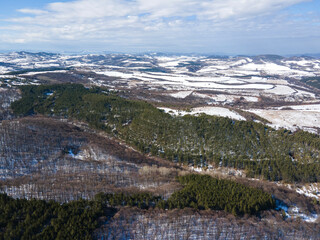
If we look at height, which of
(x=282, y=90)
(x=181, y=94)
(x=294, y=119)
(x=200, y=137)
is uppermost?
(x=282, y=90)

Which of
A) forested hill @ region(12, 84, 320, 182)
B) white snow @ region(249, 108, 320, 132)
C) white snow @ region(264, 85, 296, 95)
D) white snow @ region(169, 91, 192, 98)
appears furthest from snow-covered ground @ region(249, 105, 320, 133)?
white snow @ region(264, 85, 296, 95)

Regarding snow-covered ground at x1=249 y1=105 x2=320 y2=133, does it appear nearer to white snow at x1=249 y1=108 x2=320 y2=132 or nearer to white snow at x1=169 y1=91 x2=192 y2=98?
white snow at x1=249 y1=108 x2=320 y2=132

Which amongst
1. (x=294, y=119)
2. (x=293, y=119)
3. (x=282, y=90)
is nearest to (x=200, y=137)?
(x=293, y=119)

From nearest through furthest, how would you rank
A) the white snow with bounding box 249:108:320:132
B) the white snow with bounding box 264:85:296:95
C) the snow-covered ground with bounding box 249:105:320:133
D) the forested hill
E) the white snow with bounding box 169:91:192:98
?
the forested hill, the snow-covered ground with bounding box 249:105:320:133, the white snow with bounding box 249:108:320:132, the white snow with bounding box 169:91:192:98, the white snow with bounding box 264:85:296:95

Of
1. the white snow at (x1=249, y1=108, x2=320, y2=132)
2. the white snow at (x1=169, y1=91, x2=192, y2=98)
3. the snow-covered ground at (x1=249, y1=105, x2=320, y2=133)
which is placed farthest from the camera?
the white snow at (x1=169, y1=91, x2=192, y2=98)

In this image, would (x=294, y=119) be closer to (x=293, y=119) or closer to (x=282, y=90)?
(x=293, y=119)

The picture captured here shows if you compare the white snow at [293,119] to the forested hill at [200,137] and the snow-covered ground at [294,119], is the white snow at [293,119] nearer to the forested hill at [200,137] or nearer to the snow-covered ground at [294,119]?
the snow-covered ground at [294,119]

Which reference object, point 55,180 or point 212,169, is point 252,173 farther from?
point 55,180

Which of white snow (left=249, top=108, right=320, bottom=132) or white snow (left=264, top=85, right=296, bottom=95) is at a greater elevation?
white snow (left=264, top=85, right=296, bottom=95)

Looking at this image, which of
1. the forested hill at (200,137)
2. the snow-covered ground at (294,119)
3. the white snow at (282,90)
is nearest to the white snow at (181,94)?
the snow-covered ground at (294,119)
